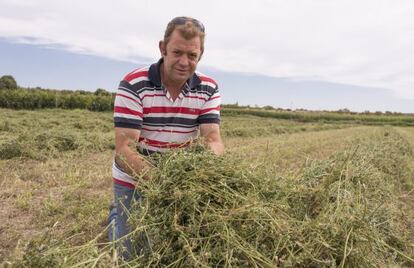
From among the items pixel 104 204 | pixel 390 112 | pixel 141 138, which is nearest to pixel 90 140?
pixel 104 204

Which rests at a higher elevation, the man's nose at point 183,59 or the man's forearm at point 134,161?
the man's nose at point 183,59

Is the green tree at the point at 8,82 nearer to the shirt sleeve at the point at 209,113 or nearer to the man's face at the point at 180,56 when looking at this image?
the shirt sleeve at the point at 209,113

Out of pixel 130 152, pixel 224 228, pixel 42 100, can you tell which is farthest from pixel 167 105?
pixel 42 100

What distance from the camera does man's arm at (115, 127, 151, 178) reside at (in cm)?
297

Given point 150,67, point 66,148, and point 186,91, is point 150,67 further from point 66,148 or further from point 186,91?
point 66,148

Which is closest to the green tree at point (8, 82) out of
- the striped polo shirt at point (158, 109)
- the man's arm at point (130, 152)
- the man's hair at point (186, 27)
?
the striped polo shirt at point (158, 109)

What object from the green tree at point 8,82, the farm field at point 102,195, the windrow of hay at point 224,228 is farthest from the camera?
the green tree at point 8,82

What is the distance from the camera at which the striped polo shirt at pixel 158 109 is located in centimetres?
349

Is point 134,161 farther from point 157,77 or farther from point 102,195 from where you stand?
point 102,195

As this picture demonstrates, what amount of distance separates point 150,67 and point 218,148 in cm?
90

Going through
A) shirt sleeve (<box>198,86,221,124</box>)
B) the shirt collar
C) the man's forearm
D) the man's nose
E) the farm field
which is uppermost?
the man's nose

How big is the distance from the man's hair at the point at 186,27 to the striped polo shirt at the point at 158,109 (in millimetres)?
386

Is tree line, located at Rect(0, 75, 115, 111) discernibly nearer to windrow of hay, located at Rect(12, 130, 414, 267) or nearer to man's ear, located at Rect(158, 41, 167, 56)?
man's ear, located at Rect(158, 41, 167, 56)

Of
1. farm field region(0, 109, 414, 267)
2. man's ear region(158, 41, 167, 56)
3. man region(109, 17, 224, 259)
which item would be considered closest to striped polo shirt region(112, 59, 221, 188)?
man region(109, 17, 224, 259)
